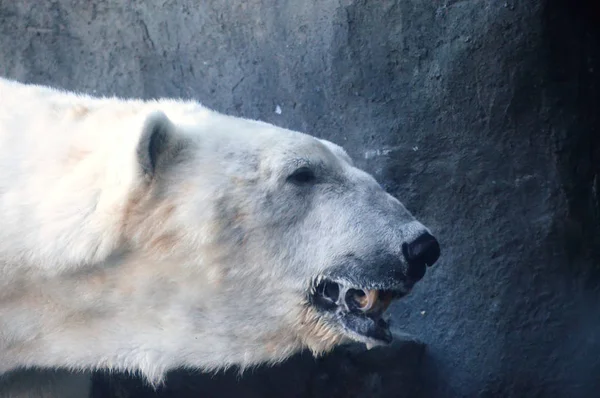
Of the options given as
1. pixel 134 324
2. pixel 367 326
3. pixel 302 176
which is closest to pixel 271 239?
pixel 302 176

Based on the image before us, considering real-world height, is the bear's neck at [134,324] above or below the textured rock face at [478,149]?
below

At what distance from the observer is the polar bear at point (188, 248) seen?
6.48 ft

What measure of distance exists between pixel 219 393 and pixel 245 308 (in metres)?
0.82

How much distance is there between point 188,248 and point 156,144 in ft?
0.90

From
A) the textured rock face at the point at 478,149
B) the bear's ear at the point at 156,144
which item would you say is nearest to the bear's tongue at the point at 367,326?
the bear's ear at the point at 156,144

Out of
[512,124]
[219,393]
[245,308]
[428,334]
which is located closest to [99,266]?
[245,308]

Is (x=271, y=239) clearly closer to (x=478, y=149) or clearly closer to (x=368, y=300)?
(x=368, y=300)

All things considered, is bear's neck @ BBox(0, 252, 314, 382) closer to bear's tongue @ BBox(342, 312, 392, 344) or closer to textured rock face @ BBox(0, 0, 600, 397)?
bear's tongue @ BBox(342, 312, 392, 344)

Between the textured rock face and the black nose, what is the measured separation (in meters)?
0.96

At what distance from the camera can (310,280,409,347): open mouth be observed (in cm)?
198

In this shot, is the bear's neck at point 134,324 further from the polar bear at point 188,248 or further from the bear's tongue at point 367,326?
the bear's tongue at point 367,326

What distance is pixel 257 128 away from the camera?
2.18 metres

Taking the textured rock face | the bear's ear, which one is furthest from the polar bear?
the textured rock face

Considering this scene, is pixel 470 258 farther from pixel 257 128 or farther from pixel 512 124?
pixel 257 128
